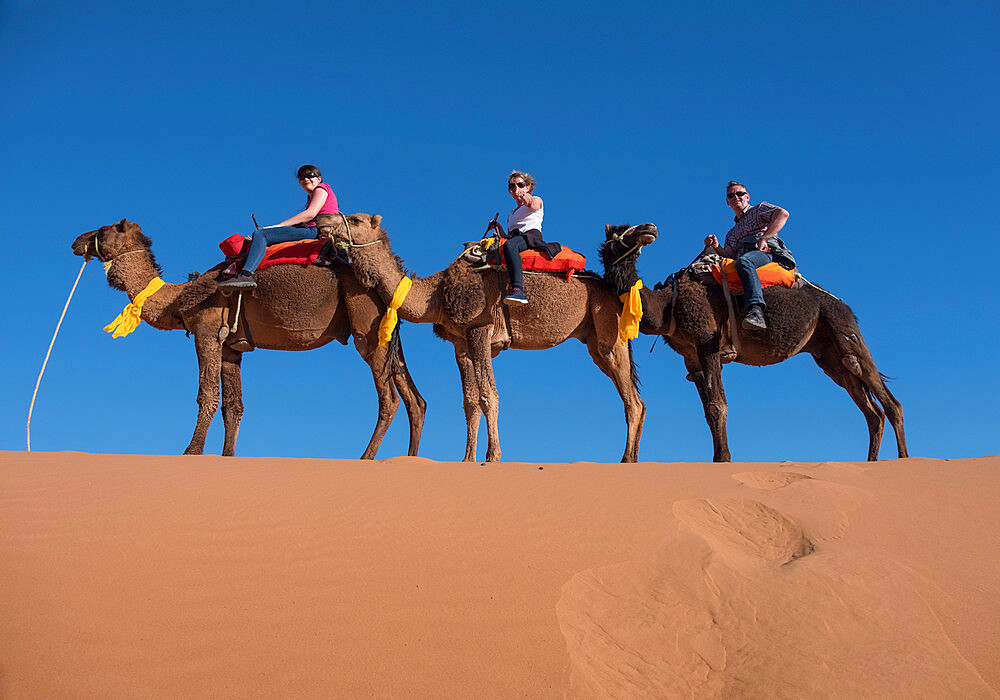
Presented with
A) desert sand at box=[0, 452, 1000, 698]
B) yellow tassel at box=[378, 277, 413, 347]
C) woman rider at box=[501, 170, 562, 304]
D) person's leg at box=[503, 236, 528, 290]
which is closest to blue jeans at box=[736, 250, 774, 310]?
woman rider at box=[501, 170, 562, 304]

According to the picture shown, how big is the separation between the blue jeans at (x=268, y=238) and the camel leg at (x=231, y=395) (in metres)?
1.38

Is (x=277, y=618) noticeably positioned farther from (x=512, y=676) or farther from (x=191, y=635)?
(x=512, y=676)

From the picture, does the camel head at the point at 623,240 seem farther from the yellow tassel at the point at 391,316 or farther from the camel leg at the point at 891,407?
the camel leg at the point at 891,407

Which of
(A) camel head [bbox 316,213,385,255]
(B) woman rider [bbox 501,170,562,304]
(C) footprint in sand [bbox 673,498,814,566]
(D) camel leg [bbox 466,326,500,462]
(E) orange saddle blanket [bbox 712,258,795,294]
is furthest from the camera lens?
(E) orange saddle blanket [bbox 712,258,795,294]

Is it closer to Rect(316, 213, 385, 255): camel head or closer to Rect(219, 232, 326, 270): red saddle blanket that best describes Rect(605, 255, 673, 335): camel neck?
Rect(316, 213, 385, 255): camel head

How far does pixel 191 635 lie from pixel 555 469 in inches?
157

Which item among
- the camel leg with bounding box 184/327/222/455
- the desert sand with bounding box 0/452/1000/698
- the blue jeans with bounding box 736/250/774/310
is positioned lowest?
the desert sand with bounding box 0/452/1000/698

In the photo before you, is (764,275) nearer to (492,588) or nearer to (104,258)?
(492,588)

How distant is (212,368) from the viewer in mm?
9867

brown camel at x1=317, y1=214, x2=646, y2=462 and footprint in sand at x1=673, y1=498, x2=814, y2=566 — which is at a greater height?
brown camel at x1=317, y1=214, x2=646, y2=462

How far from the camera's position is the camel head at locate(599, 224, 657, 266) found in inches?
394

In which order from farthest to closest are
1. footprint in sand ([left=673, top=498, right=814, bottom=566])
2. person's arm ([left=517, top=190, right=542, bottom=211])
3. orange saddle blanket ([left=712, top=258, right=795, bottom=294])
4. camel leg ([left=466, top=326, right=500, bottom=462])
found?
1. person's arm ([left=517, top=190, right=542, bottom=211])
2. orange saddle blanket ([left=712, top=258, right=795, bottom=294])
3. camel leg ([left=466, top=326, right=500, bottom=462])
4. footprint in sand ([left=673, top=498, right=814, bottom=566])

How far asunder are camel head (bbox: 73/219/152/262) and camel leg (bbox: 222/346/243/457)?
1997mm

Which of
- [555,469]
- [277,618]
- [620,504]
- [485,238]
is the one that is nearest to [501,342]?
[485,238]
